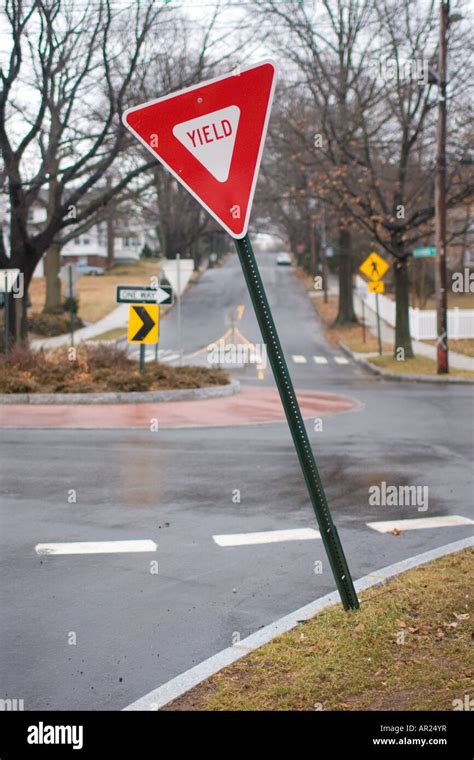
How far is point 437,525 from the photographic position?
896 cm

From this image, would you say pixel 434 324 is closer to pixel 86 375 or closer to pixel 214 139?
pixel 86 375

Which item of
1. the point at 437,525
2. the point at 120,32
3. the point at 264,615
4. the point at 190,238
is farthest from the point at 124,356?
the point at 190,238

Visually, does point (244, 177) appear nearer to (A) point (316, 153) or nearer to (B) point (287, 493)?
(B) point (287, 493)

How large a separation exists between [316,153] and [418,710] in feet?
100

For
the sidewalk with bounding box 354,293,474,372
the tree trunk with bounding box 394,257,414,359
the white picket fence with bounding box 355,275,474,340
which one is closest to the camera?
the sidewalk with bounding box 354,293,474,372

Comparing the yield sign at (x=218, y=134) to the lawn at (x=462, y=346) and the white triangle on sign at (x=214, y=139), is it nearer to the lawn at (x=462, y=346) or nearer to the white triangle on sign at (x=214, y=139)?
the white triangle on sign at (x=214, y=139)

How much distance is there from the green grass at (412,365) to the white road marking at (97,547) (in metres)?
19.9

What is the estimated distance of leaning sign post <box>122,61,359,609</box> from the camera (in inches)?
195

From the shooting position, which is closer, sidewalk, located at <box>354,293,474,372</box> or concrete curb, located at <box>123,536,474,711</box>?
concrete curb, located at <box>123,536,474,711</box>

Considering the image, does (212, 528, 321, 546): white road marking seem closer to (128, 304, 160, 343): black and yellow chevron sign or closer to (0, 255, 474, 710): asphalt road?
(0, 255, 474, 710): asphalt road

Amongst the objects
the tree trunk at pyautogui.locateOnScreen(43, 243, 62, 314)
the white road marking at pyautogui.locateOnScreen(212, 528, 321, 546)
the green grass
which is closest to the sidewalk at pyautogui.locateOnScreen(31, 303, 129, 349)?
the tree trunk at pyautogui.locateOnScreen(43, 243, 62, 314)

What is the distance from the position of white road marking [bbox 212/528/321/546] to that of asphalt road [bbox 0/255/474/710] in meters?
0.13

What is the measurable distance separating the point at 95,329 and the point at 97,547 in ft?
129

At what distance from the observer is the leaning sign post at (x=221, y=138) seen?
195 inches
